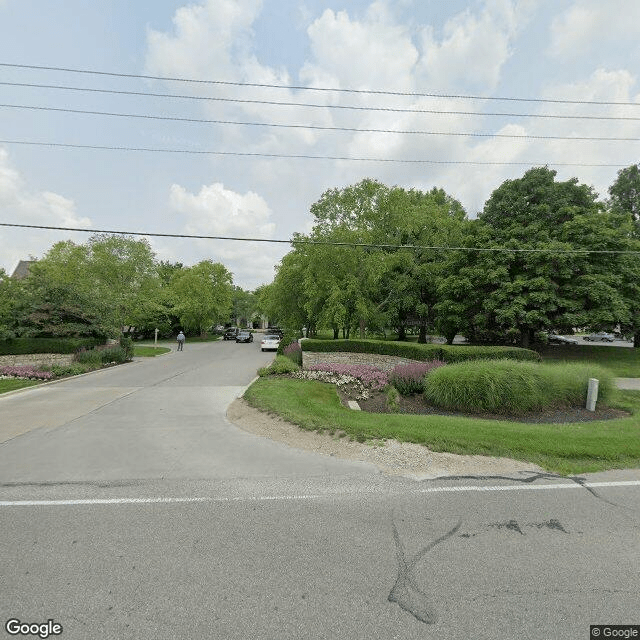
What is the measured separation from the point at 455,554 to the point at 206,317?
139ft

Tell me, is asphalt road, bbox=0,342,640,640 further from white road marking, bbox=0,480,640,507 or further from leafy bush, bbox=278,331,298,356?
leafy bush, bbox=278,331,298,356

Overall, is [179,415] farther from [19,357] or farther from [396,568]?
[19,357]

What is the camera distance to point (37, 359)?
15.6 meters

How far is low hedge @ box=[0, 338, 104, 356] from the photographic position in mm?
15547

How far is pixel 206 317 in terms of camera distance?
4256 cm

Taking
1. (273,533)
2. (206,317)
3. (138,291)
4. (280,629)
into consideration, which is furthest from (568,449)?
(206,317)

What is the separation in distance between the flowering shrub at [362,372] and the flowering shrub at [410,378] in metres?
0.78

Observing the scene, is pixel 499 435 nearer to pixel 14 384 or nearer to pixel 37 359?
pixel 14 384

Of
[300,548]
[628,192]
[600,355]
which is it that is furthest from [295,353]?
[628,192]

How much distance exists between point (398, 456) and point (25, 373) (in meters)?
15.0

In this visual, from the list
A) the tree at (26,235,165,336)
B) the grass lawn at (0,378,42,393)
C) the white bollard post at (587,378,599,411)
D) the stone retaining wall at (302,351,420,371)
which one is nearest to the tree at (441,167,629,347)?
the stone retaining wall at (302,351,420,371)

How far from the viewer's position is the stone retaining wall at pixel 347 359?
15016 mm

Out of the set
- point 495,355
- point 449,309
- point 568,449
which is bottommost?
point 568,449

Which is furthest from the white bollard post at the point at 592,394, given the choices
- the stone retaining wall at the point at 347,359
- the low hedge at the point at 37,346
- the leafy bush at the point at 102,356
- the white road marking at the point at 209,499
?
the low hedge at the point at 37,346
